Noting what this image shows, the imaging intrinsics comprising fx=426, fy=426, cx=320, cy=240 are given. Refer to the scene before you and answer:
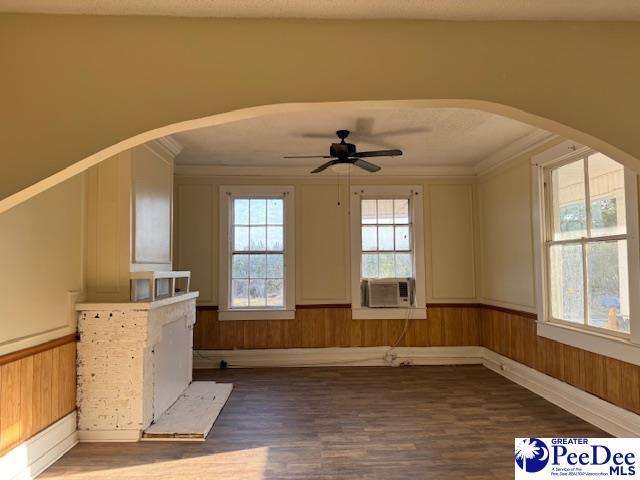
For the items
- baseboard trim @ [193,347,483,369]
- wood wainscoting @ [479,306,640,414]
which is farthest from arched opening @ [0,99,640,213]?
baseboard trim @ [193,347,483,369]

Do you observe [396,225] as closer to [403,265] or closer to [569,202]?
[403,265]

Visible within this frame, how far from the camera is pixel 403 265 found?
5.83 m

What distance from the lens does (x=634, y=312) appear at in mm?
3059

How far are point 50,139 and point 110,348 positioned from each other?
2137 millimetres

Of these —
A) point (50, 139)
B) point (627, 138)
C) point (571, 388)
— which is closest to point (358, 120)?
point (627, 138)

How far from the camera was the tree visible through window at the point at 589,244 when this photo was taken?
3299 mm

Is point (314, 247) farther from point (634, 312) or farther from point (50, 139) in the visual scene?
point (50, 139)

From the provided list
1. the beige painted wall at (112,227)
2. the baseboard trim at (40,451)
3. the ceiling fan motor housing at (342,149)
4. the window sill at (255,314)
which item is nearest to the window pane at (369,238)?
the window sill at (255,314)

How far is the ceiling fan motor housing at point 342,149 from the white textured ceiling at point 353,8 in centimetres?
232

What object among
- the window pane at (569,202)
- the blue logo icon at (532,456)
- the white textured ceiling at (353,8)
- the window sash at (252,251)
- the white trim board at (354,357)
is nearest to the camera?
the white textured ceiling at (353,8)

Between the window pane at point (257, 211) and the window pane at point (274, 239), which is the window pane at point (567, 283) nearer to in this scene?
the window pane at point (274, 239)

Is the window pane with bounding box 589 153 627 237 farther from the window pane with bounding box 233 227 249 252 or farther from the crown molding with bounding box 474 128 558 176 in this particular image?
the window pane with bounding box 233 227 249 252

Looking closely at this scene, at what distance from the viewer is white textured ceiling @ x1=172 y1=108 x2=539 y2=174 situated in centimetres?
381

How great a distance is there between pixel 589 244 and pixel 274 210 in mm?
3600
